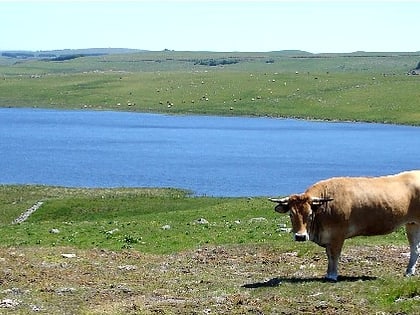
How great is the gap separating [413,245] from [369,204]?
169 centimetres

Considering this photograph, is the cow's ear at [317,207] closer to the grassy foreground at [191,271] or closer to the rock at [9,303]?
the grassy foreground at [191,271]

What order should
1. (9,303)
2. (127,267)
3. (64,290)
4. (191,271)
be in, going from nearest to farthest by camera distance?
(9,303) < (64,290) < (191,271) < (127,267)

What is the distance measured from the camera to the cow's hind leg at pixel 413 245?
800 inches

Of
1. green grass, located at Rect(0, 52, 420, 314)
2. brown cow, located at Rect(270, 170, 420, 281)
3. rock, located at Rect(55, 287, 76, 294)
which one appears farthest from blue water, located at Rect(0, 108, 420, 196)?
rock, located at Rect(55, 287, 76, 294)

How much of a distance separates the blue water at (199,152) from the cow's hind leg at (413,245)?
5172 cm

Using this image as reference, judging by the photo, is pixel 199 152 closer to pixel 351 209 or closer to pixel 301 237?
pixel 351 209

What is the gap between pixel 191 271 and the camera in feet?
76.1

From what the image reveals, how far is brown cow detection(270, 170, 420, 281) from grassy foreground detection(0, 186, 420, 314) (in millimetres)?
1119

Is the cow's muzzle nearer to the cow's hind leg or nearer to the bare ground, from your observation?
the bare ground

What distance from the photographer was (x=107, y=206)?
5522 cm

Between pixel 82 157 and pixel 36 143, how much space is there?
20125mm

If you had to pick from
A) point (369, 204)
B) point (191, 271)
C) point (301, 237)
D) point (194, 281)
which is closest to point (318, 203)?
point (301, 237)

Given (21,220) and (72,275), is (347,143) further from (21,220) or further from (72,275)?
(72,275)

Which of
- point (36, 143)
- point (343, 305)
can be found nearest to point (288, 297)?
point (343, 305)
